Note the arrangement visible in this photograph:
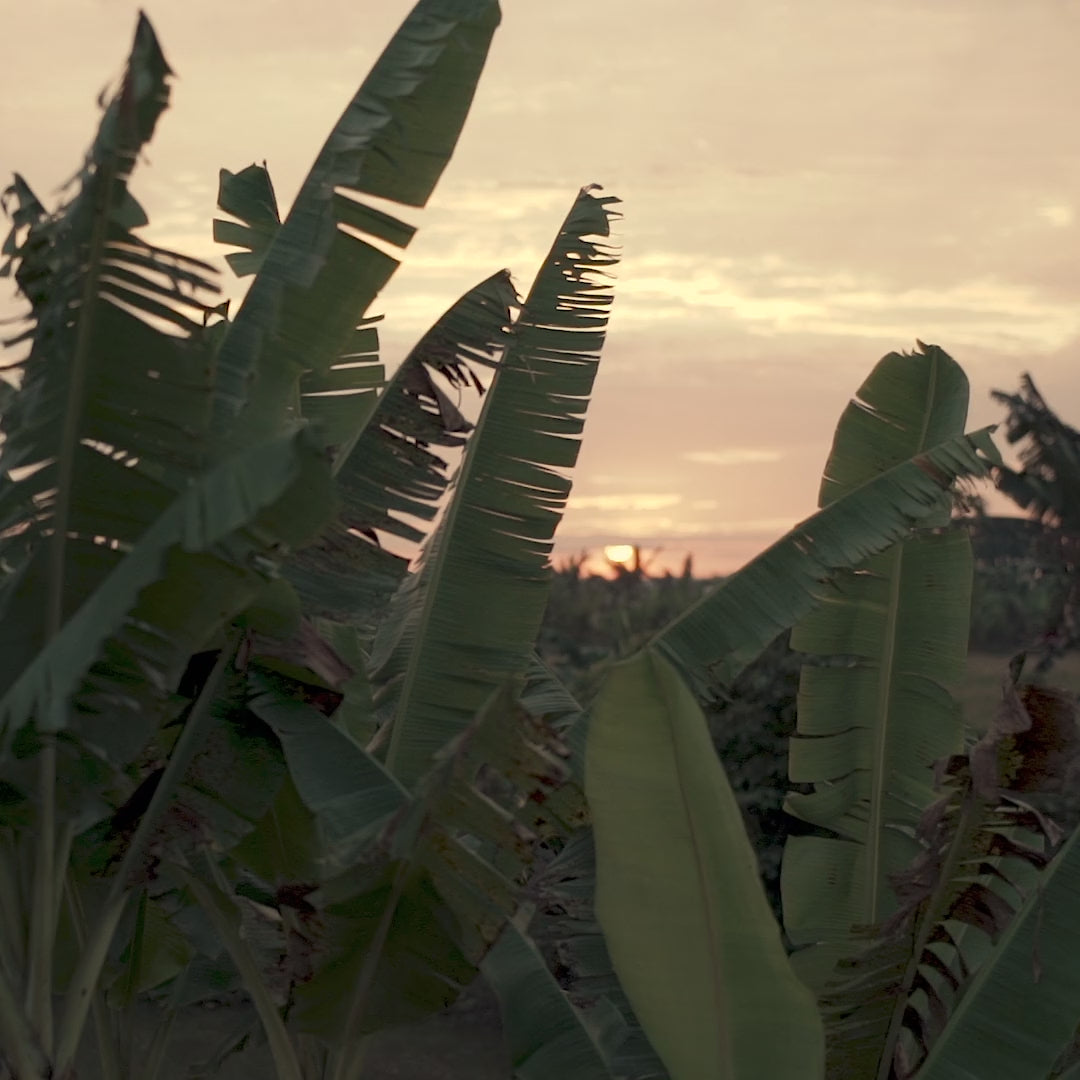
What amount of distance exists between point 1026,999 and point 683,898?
4.44 feet

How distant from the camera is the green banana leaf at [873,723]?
5410 mm

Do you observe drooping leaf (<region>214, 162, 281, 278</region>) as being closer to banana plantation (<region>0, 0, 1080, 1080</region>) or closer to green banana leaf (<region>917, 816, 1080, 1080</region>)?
banana plantation (<region>0, 0, 1080, 1080</region>)

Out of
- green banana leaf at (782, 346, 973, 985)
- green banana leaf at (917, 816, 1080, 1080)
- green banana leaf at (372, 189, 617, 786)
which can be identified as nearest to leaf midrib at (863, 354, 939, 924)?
green banana leaf at (782, 346, 973, 985)

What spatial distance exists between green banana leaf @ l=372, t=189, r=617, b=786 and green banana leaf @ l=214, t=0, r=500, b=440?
28.9 inches

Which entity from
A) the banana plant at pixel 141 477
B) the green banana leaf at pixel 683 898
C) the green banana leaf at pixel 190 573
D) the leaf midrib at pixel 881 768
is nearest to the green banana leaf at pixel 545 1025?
the green banana leaf at pixel 683 898

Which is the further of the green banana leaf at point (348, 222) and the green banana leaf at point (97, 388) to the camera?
the green banana leaf at point (348, 222)

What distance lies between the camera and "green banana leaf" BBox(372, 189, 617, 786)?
4.61 m

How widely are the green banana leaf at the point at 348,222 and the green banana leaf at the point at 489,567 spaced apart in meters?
0.73

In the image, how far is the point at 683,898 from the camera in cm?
338

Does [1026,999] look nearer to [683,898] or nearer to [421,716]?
[683,898]

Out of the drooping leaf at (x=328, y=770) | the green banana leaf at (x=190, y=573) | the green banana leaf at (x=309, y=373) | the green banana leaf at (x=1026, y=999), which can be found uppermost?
the green banana leaf at (x=309, y=373)

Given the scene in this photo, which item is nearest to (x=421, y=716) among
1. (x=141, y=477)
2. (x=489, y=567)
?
(x=489, y=567)

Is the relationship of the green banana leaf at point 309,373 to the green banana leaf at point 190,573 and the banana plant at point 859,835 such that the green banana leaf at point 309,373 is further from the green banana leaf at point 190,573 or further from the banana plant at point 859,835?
the green banana leaf at point 190,573

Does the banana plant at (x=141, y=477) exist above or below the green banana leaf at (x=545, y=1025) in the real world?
above
